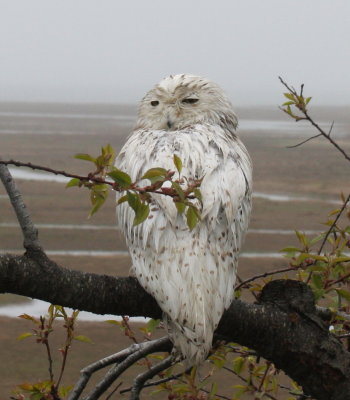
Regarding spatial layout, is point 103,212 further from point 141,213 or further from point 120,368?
point 141,213

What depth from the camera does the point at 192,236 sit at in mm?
3473

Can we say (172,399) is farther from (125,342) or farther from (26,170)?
(26,170)

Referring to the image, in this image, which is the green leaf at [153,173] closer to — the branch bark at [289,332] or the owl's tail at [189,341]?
the branch bark at [289,332]

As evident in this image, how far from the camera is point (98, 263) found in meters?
14.8

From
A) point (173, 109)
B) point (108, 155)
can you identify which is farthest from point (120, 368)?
point (173, 109)

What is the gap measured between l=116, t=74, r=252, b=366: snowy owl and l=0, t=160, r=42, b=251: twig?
2.09ft

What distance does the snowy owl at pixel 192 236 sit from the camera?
3391 millimetres

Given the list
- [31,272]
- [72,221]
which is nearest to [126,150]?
[31,272]

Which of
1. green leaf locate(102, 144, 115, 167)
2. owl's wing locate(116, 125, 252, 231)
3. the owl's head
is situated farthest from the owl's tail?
the owl's head

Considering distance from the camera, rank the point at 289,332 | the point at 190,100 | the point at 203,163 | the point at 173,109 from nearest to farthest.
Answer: the point at 289,332, the point at 203,163, the point at 173,109, the point at 190,100

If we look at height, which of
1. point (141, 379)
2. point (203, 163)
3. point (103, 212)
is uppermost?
point (203, 163)

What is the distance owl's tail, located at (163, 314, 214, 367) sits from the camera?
11.1 ft

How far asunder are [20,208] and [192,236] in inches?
36.3

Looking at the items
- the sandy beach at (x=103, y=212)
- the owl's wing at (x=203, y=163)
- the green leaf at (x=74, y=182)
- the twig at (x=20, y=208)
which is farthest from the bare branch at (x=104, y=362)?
the sandy beach at (x=103, y=212)
